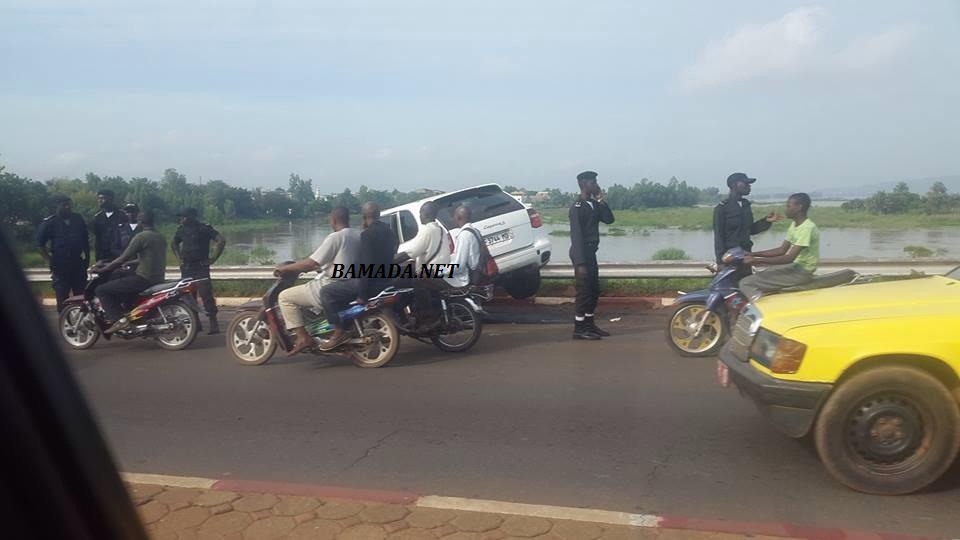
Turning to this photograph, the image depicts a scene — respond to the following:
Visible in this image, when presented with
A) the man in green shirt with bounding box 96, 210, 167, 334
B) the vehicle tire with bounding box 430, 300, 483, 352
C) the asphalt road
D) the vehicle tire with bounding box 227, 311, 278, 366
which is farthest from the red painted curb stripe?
the man in green shirt with bounding box 96, 210, 167, 334

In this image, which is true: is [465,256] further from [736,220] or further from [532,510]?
[532,510]

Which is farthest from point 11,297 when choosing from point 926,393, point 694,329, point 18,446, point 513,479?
point 694,329

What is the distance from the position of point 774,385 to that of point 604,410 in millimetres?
1809

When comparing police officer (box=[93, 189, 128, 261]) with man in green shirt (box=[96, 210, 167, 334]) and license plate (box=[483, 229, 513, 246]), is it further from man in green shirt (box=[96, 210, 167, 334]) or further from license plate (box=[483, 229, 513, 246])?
license plate (box=[483, 229, 513, 246])

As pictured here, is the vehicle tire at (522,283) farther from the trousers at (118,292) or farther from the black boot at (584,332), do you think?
the trousers at (118,292)

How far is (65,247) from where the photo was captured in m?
10.5

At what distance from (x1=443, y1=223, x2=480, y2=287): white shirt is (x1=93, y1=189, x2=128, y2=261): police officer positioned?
468 centimetres

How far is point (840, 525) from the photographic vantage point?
413 cm

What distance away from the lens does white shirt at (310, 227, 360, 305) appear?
7891mm

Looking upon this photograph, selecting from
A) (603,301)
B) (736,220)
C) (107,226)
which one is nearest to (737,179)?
(736,220)

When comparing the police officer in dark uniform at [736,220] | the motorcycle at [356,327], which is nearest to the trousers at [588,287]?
the police officer in dark uniform at [736,220]

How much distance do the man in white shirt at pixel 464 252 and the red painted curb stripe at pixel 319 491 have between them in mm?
4716

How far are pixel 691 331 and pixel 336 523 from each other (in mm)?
5270

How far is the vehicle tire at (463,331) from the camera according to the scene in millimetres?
8938
